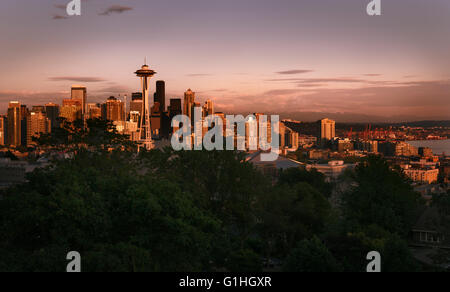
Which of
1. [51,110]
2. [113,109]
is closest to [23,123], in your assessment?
[51,110]

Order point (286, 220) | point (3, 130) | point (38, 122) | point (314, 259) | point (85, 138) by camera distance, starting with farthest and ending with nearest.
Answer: point (3, 130) < point (38, 122) < point (85, 138) < point (286, 220) < point (314, 259)

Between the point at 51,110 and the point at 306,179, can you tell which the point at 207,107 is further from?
the point at 306,179

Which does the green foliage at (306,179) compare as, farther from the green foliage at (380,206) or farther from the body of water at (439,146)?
the body of water at (439,146)

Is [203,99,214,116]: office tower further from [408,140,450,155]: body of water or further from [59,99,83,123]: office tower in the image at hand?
[408,140,450,155]: body of water

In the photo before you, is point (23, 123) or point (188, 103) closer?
point (23, 123)

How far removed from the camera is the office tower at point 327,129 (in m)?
161

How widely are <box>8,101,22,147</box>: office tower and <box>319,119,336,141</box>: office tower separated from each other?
306 feet

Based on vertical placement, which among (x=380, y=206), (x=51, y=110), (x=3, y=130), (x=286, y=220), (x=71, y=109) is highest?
(x=51, y=110)

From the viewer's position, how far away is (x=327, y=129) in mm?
161375

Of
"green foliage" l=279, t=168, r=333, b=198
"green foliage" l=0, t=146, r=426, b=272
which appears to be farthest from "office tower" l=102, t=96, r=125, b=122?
"green foliage" l=0, t=146, r=426, b=272

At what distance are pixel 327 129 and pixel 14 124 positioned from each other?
96.7 meters
